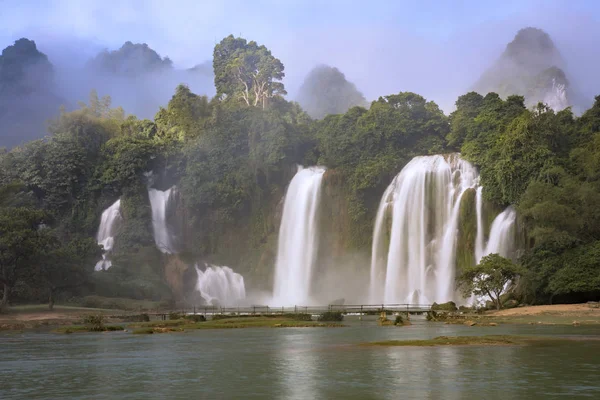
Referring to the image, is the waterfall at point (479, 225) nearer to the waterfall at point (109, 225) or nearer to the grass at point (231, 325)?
the grass at point (231, 325)

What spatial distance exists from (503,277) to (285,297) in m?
35.7

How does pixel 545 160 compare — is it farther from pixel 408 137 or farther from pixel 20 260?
pixel 20 260

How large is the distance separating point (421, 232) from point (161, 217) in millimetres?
39441

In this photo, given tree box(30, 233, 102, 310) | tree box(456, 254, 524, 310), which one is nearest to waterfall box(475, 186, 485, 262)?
tree box(456, 254, 524, 310)

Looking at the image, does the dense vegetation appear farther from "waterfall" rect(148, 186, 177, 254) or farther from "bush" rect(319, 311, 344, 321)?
"bush" rect(319, 311, 344, 321)

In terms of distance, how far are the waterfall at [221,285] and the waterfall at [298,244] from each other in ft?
17.3

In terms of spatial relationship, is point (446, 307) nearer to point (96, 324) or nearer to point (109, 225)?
point (96, 324)

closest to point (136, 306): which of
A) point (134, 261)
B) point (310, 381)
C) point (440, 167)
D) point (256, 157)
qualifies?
point (134, 261)

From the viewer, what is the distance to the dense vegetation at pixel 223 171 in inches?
2527

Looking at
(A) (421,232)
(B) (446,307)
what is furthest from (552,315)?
(A) (421,232)

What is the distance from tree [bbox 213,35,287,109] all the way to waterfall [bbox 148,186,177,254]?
3089cm

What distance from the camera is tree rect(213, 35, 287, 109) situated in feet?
403

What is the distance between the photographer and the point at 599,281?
48.6 m

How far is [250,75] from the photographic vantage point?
4938 inches
